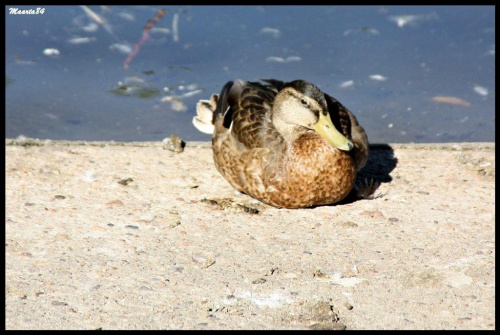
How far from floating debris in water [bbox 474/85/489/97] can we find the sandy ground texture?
1.98 m

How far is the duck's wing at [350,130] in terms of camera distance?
17.0 ft

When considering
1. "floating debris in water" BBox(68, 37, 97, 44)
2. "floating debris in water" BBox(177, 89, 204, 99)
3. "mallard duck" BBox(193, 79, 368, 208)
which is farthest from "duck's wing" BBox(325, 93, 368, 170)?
"floating debris in water" BBox(68, 37, 97, 44)

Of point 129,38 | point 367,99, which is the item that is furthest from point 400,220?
point 129,38

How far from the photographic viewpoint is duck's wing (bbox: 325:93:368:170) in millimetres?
5195

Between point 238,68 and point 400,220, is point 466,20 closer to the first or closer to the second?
point 238,68

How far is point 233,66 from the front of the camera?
8.10 meters

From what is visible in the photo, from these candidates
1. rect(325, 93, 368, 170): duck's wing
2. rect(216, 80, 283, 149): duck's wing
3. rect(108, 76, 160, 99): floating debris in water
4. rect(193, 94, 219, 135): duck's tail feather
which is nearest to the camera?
rect(216, 80, 283, 149): duck's wing

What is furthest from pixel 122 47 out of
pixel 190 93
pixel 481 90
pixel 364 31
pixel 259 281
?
pixel 259 281

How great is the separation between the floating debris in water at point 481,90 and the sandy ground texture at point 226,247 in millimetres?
1977

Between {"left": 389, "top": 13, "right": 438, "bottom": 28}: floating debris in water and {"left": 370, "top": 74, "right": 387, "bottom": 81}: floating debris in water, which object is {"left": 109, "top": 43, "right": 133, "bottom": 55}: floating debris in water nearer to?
{"left": 370, "top": 74, "right": 387, "bottom": 81}: floating debris in water

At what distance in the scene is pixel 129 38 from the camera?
885 centimetres

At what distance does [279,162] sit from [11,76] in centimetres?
438

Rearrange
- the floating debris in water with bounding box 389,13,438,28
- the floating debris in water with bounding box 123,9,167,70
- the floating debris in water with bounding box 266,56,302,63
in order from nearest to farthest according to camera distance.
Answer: the floating debris in water with bounding box 266,56,302,63 < the floating debris in water with bounding box 123,9,167,70 < the floating debris in water with bounding box 389,13,438,28

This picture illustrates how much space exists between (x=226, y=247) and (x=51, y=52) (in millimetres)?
5152
